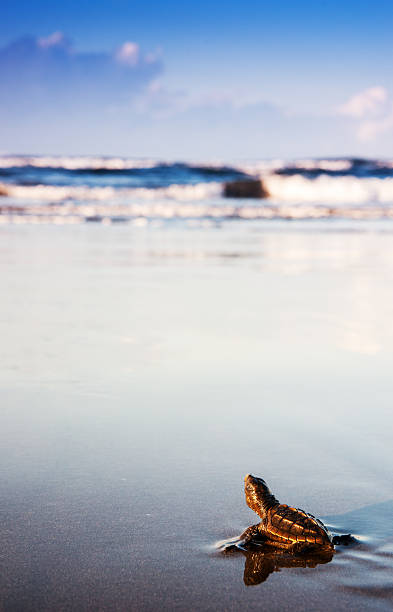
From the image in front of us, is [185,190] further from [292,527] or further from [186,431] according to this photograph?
[292,527]

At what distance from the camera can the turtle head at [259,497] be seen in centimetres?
242

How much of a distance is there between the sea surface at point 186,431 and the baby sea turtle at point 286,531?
54 mm

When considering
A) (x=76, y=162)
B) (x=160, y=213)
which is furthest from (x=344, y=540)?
(x=76, y=162)

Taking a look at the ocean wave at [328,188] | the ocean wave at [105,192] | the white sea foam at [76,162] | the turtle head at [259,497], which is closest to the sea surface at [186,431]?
the turtle head at [259,497]

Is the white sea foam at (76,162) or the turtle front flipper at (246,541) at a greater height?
the white sea foam at (76,162)

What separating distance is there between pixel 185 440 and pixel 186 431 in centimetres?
12

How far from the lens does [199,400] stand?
12.7ft

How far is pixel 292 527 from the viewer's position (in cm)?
234

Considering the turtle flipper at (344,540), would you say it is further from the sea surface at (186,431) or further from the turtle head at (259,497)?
the turtle head at (259,497)

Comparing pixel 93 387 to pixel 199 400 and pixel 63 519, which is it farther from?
pixel 63 519

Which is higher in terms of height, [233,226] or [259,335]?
[233,226]

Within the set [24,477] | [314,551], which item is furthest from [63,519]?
[314,551]

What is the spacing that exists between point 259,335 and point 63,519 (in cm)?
311

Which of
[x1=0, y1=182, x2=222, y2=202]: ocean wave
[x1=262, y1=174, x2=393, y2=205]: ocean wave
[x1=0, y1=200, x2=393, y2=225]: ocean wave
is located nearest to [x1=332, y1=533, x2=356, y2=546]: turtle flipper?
[x1=0, y1=200, x2=393, y2=225]: ocean wave
